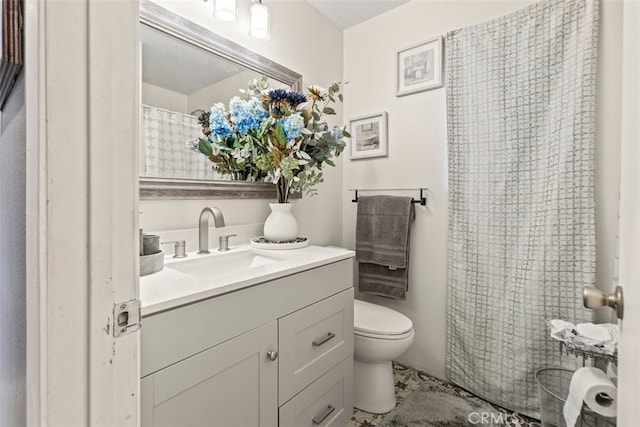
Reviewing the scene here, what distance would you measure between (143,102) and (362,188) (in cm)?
143

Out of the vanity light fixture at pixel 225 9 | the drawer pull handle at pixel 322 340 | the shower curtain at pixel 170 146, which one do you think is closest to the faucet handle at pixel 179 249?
the shower curtain at pixel 170 146

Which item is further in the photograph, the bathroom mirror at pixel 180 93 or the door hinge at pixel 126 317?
the bathroom mirror at pixel 180 93

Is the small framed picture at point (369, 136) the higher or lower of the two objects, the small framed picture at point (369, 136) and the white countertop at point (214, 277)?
the higher

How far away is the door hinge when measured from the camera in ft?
1.48

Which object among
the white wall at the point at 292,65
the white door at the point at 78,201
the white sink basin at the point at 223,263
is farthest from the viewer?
the white wall at the point at 292,65

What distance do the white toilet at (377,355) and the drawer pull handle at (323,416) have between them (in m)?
0.31

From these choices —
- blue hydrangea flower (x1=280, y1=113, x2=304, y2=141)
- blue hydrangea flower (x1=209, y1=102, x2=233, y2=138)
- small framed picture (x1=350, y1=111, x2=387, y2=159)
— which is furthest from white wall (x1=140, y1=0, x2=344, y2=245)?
blue hydrangea flower (x1=280, y1=113, x2=304, y2=141)

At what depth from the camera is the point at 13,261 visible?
0.55 meters

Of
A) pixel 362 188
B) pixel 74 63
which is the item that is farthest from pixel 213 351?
pixel 362 188

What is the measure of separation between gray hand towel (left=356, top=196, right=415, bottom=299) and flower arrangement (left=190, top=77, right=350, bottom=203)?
0.60 metres

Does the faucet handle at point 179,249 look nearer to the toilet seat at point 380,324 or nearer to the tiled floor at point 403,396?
the toilet seat at point 380,324

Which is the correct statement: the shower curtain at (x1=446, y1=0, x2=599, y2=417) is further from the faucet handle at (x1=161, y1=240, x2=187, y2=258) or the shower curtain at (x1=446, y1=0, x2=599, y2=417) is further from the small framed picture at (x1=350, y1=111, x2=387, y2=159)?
the faucet handle at (x1=161, y1=240, x2=187, y2=258)

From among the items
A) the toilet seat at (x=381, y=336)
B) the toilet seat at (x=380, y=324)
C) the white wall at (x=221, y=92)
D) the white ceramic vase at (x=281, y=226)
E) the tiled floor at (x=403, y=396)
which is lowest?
the tiled floor at (x=403, y=396)

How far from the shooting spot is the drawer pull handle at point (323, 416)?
126cm
